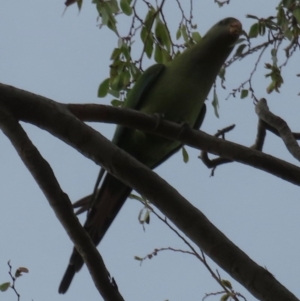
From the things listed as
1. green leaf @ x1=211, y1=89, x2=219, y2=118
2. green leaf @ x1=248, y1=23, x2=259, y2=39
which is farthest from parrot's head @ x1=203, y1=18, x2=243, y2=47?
green leaf @ x1=211, y1=89, x2=219, y2=118

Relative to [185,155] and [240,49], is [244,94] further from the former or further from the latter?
[185,155]

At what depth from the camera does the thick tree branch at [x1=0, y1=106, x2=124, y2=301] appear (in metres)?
1.75

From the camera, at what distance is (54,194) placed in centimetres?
182

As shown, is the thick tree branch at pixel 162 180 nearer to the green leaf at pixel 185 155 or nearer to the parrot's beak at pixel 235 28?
the green leaf at pixel 185 155

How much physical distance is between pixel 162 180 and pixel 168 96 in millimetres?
1619

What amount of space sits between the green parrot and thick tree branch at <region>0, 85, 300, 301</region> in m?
0.88

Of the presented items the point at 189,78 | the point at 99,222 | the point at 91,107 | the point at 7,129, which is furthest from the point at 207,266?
the point at 189,78

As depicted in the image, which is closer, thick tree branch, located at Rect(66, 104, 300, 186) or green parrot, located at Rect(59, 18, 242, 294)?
thick tree branch, located at Rect(66, 104, 300, 186)

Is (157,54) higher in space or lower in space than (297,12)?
higher

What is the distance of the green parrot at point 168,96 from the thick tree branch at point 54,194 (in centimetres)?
106

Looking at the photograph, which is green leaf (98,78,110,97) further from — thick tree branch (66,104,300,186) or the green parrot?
thick tree branch (66,104,300,186)

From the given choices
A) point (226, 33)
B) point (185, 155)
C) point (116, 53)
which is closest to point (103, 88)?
point (116, 53)

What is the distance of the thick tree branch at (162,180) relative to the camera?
1418 millimetres

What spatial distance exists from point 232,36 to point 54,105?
189 cm
